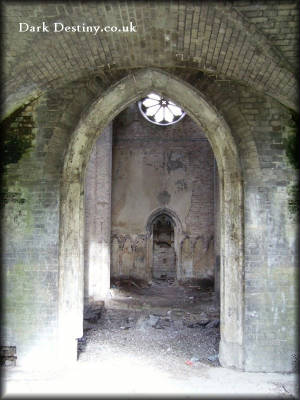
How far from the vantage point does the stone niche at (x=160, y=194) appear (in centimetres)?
1519

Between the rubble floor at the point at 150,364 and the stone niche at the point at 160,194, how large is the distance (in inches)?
152

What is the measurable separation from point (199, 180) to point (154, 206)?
2.08 metres

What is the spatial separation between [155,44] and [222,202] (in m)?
2.88

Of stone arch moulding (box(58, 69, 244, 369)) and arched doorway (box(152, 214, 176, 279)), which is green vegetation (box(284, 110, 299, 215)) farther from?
arched doorway (box(152, 214, 176, 279))

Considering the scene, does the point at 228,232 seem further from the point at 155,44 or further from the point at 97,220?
the point at 97,220

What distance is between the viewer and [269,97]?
6473 millimetres

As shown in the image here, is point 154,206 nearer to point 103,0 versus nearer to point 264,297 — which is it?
point 264,297

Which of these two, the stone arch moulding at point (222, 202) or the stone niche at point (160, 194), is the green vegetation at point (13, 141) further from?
the stone niche at point (160, 194)

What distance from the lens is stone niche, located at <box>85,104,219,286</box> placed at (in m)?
15.2

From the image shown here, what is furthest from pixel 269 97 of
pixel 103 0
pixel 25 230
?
pixel 25 230

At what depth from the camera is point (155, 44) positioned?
5871 mm

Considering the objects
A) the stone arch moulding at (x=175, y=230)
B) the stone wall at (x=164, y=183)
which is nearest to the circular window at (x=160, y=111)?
the stone wall at (x=164, y=183)

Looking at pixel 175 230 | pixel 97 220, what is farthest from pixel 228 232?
pixel 175 230

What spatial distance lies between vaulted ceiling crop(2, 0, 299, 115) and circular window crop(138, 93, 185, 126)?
9.14 meters
